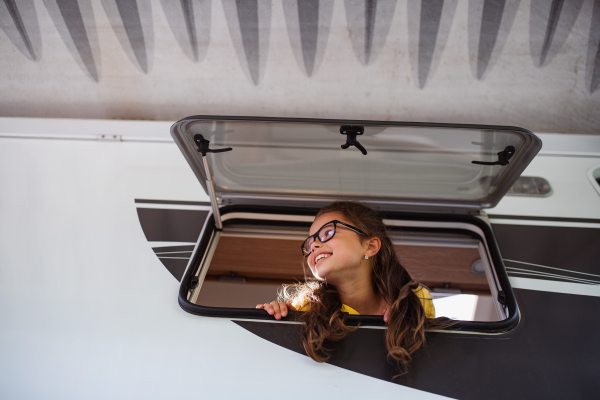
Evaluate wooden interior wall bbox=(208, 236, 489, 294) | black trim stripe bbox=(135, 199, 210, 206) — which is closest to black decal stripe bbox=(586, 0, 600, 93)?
wooden interior wall bbox=(208, 236, 489, 294)

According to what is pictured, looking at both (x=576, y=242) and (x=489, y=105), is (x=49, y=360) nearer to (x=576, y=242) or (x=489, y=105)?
(x=576, y=242)

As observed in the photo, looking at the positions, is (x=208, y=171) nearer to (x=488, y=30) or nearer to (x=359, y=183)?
(x=359, y=183)

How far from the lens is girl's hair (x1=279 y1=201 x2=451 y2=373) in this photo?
1.28 meters

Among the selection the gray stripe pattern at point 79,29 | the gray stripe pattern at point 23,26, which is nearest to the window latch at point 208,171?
the gray stripe pattern at point 79,29

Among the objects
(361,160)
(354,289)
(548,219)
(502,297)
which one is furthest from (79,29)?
→ (548,219)

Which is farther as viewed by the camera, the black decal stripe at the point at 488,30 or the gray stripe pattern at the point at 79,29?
the gray stripe pattern at the point at 79,29

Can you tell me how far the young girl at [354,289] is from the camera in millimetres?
1287

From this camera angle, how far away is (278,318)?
1369mm

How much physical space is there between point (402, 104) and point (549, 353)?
4.49ft

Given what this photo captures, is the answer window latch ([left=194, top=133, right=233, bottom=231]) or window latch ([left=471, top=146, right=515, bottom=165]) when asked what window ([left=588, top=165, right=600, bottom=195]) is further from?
window latch ([left=194, top=133, right=233, bottom=231])

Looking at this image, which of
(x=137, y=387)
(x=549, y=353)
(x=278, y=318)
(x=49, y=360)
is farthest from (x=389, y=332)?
(x=49, y=360)

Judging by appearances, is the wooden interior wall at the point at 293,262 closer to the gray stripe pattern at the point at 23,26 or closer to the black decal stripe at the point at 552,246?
the black decal stripe at the point at 552,246

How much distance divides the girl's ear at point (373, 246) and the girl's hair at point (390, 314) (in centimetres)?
2

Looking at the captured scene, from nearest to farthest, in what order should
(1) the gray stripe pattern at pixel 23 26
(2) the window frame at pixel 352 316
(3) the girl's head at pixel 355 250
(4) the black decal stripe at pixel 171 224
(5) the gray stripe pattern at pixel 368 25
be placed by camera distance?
(2) the window frame at pixel 352 316 < (3) the girl's head at pixel 355 250 < (4) the black decal stripe at pixel 171 224 < (5) the gray stripe pattern at pixel 368 25 < (1) the gray stripe pattern at pixel 23 26
